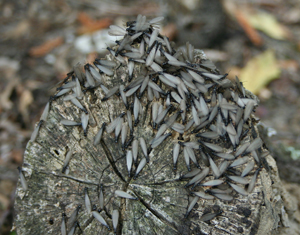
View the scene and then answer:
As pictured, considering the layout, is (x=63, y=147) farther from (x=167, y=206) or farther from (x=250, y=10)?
(x=250, y=10)

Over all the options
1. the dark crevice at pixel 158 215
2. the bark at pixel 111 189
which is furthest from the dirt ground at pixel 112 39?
the dark crevice at pixel 158 215

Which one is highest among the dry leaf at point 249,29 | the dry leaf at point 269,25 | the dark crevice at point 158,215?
the dry leaf at point 269,25

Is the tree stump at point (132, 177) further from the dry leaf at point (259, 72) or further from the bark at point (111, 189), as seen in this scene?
the dry leaf at point (259, 72)

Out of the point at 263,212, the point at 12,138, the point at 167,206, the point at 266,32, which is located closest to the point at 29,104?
the point at 12,138

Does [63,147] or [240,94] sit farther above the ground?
[240,94]

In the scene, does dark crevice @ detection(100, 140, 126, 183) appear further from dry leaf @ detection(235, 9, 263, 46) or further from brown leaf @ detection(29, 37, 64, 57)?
dry leaf @ detection(235, 9, 263, 46)
